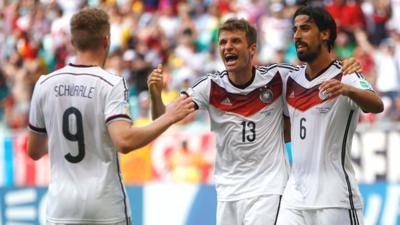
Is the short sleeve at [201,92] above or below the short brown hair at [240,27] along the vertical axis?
below

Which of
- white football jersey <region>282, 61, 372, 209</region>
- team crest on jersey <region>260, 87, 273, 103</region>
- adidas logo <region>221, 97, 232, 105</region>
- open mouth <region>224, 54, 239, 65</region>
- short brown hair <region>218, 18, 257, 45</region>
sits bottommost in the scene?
white football jersey <region>282, 61, 372, 209</region>

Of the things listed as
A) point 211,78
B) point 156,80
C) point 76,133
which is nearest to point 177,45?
point 211,78

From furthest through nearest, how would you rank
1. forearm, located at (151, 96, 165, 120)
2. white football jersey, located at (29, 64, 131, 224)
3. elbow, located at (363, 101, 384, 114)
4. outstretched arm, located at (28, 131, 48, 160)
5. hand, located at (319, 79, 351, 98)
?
forearm, located at (151, 96, 165, 120)
elbow, located at (363, 101, 384, 114)
outstretched arm, located at (28, 131, 48, 160)
hand, located at (319, 79, 351, 98)
white football jersey, located at (29, 64, 131, 224)

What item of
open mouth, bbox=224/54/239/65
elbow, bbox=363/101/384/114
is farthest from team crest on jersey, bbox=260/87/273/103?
elbow, bbox=363/101/384/114

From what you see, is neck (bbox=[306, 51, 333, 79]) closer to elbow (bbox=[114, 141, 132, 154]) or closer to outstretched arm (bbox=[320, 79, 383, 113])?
outstretched arm (bbox=[320, 79, 383, 113])

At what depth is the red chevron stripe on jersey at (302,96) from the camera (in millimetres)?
7855

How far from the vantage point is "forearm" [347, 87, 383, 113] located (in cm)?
728

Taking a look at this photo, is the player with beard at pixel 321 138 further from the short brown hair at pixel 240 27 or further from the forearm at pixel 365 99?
the short brown hair at pixel 240 27

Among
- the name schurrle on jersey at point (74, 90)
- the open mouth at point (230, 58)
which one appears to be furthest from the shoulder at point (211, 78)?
the name schurrle on jersey at point (74, 90)

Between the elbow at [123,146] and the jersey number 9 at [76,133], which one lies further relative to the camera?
the jersey number 9 at [76,133]

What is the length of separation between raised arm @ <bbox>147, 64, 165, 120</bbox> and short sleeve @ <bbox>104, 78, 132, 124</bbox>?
73 cm

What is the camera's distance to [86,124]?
6941mm

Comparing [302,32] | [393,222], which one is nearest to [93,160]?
[302,32]

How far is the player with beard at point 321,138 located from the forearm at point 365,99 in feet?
0.59
